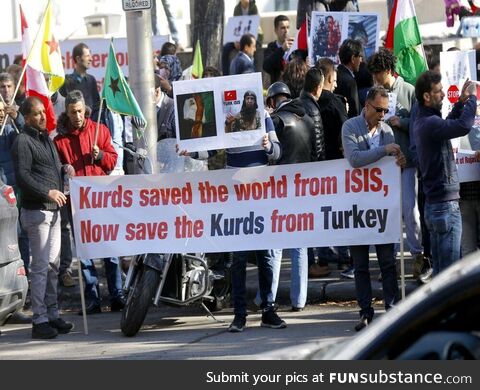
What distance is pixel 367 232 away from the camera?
10.0 meters

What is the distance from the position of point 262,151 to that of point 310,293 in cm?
192

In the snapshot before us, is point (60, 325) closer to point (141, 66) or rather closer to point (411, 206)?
point (141, 66)

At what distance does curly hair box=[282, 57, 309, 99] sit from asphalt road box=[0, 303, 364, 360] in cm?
212

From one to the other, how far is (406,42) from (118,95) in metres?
3.02

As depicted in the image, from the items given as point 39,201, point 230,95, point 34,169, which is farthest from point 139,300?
point 230,95

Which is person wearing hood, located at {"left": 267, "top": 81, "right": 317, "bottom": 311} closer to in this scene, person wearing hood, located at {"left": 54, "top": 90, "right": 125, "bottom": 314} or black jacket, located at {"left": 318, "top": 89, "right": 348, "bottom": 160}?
black jacket, located at {"left": 318, "top": 89, "right": 348, "bottom": 160}

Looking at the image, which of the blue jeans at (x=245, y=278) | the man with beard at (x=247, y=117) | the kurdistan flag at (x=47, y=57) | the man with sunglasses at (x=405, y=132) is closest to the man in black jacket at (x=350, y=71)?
the man with sunglasses at (x=405, y=132)

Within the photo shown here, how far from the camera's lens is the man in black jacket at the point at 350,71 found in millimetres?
12344

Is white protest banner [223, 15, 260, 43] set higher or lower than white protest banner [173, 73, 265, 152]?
higher

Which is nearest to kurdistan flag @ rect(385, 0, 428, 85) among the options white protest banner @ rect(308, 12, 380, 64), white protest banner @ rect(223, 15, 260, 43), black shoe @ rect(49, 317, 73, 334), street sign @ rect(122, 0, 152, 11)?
white protest banner @ rect(308, 12, 380, 64)

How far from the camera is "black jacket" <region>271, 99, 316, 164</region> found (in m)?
10.7
